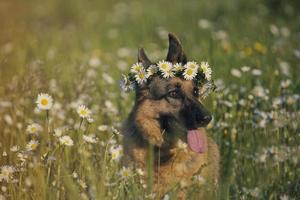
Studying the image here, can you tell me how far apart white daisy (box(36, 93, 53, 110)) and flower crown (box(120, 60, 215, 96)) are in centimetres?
62

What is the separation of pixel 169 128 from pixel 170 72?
2.98 ft

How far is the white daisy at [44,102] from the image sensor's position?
4383 millimetres

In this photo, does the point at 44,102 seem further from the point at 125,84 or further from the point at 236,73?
the point at 236,73

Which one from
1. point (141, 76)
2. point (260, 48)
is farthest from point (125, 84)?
point (260, 48)

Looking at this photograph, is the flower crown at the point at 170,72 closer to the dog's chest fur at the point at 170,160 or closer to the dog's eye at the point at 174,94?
the dog's eye at the point at 174,94

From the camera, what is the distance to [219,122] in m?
6.14

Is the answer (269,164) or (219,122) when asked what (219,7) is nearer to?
(219,122)

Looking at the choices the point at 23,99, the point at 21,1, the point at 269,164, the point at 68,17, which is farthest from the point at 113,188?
the point at 21,1

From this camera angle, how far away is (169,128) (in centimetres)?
553

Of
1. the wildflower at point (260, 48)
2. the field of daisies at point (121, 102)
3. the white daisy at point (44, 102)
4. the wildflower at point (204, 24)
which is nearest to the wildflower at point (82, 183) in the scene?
the field of daisies at point (121, 102)

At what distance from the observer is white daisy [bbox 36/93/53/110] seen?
4.38m

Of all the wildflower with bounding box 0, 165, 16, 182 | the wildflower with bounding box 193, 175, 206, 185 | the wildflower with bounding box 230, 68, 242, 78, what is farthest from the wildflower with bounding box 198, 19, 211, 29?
the wildflower with bounding box 0, 165, 16, 182

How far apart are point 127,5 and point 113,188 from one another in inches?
397

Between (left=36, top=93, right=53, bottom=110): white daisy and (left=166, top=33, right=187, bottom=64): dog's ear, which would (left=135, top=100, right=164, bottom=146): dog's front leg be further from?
(left=36, top=93, right=53, bottom=110): white daisy
